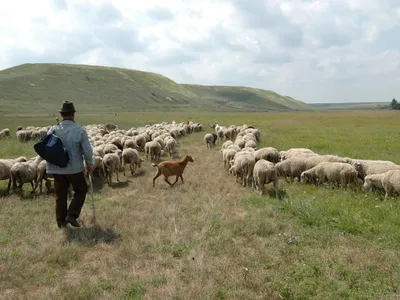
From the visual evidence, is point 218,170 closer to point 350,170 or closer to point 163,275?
point 350,170

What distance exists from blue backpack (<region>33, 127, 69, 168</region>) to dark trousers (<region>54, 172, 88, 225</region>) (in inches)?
16.1

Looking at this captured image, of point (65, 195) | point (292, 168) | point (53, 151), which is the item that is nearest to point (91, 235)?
point (65, 195)

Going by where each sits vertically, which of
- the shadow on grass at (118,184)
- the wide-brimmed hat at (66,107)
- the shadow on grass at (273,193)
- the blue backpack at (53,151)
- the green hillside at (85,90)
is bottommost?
the shadow on grass at (118,184)

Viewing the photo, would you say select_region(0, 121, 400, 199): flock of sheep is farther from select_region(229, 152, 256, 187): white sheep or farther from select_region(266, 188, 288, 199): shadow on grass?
select_region(266, 188, 288, 199): shadow on grass

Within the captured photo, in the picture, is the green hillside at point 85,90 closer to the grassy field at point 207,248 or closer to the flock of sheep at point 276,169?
the flock of sheep at point 276,169

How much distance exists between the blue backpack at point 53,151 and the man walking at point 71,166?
0.16 m

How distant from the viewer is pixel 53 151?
684 centimetres

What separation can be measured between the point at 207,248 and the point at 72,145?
3719 millimetres

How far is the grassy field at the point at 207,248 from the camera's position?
469cm

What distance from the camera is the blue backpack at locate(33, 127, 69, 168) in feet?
22.4

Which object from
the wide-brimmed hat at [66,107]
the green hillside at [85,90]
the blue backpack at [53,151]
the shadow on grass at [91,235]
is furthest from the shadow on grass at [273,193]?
the green hillside at [85,90]

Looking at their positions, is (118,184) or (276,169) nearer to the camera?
(276,169)

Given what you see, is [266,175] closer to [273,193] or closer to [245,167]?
[273,193]

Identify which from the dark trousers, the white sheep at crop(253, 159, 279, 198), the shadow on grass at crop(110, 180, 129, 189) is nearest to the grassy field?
the dark trousers
